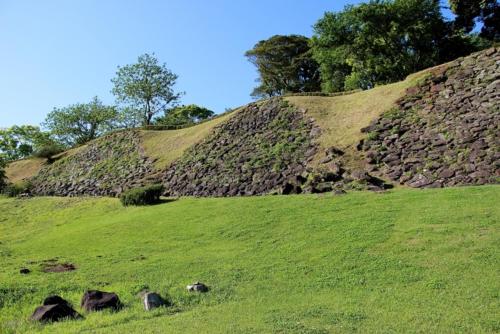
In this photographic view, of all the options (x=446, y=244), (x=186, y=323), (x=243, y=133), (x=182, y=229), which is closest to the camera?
(x=186, y=323)

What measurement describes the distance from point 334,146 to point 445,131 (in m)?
5.33

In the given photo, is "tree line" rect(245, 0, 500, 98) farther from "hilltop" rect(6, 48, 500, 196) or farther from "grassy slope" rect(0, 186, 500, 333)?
"grassy slope" rect(0, 186, 500, 333)

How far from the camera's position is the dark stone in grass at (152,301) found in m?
7.87

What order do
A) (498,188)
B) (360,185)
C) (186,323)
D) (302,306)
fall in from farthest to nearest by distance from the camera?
1. (360,185)
2. (498,188)
3. (302,306)
4. (186,323)

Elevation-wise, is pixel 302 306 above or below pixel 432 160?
below

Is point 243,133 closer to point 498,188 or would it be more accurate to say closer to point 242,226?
point 242,226

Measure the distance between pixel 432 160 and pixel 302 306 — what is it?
Result: 42.5 feet

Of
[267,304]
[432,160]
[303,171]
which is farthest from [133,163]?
[267,304]

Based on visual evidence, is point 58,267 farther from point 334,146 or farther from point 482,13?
point 482,13

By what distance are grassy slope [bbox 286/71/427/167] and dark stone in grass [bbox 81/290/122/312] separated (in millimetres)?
14614

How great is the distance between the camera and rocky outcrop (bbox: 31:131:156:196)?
29.8 metres

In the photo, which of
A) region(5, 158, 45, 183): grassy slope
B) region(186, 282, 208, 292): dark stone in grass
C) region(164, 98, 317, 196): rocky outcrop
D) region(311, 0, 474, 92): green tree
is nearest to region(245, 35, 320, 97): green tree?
region(311, 0, 474, 92): green tree

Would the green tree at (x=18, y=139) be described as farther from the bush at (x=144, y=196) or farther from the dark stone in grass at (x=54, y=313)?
the dark stone in grass at (x=54, y=313)

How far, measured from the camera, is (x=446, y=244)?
32.6ft
